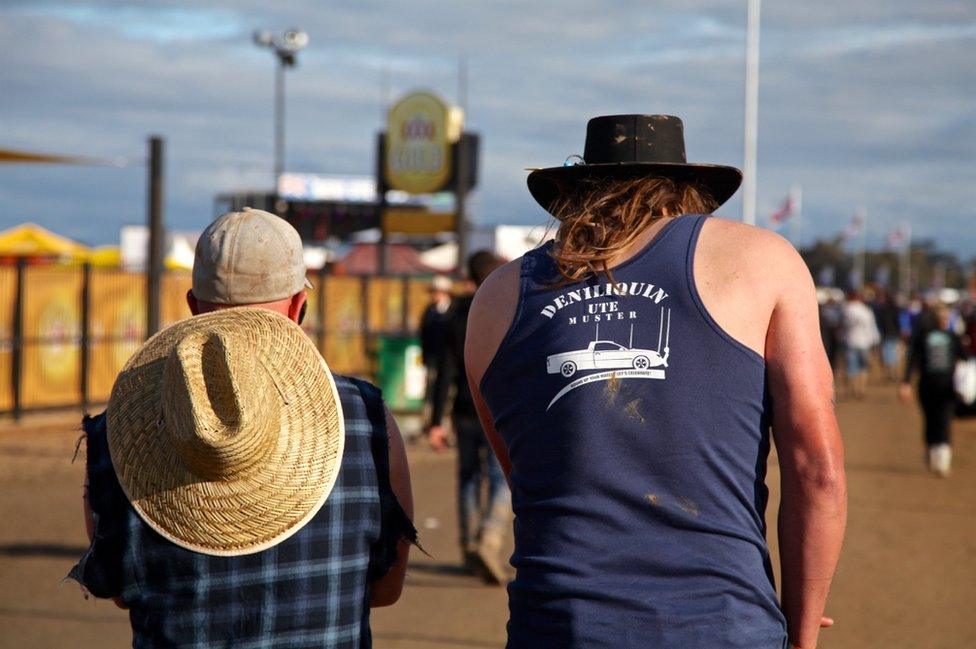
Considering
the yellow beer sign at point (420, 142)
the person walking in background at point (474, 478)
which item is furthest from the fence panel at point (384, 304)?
the person walking in background at point (474, 478)

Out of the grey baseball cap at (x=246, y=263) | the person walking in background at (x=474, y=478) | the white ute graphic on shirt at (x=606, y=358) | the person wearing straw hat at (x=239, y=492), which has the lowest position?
the person walking in background at (x=474, y=478)

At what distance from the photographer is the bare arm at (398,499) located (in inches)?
115

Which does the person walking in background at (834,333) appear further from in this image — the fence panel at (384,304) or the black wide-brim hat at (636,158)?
the black wide-brim hat at (636,158)

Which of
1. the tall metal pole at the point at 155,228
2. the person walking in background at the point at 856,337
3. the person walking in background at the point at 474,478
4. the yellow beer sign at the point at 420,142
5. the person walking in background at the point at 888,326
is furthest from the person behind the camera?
the person walking in background at the point at 888,326

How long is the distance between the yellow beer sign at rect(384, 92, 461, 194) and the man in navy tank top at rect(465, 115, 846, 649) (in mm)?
24453

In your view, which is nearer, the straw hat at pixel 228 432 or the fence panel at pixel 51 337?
the straw hat at pixel 228 432

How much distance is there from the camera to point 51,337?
59.9 feet

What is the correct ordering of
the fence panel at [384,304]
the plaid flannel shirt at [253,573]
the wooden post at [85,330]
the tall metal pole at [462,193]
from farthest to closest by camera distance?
the fence panel at [384,304]
the tall metal pole at [462,193]
the wooden post at [85,330]
the plaid flannel shirt at [253,573]

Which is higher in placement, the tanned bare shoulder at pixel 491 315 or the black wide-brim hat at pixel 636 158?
the black wide-brim hat at pixel 636 158

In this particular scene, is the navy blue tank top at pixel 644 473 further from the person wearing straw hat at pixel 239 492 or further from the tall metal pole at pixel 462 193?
the tall metal pole at pixel 462 193

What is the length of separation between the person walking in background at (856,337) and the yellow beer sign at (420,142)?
8480 millimetres

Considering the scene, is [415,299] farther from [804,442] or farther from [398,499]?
[804,442]

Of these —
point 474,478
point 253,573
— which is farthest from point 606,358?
point 474,478

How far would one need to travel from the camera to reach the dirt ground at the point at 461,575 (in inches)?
270
